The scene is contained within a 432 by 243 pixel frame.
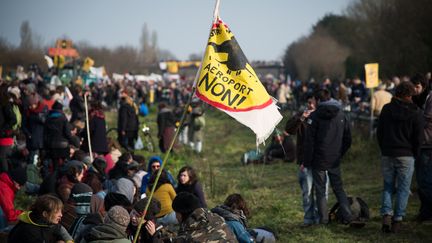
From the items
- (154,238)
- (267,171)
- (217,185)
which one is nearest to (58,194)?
(154,238)

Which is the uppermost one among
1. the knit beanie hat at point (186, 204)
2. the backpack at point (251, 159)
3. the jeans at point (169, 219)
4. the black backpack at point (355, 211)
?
the knit beanie hat at point (186, 204)

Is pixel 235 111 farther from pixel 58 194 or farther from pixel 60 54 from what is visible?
pixel 60 54

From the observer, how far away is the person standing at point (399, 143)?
28.5 feet

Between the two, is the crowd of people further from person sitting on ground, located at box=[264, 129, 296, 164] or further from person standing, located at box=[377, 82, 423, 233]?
person sitting on ground, located at box=[264, 129, 296, 164]

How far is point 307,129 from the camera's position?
9383 mm

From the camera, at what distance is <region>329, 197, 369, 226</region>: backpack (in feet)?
31.9

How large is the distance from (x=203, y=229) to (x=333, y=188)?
3.98 m

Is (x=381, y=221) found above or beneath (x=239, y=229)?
beneath

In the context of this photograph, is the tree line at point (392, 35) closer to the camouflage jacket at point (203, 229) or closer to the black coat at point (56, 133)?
the black coat at point (56, 133)

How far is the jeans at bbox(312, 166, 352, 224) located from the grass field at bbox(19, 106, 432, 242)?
0.21 m

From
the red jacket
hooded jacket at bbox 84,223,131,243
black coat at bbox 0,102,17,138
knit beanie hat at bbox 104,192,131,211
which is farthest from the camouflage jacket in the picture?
black coat at bbox 0,102,17,138

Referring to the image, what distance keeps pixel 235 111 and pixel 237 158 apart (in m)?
13.1

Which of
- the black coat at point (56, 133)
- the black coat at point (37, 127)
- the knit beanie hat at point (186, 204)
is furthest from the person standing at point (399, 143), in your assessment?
the black coat at point (37, 127)

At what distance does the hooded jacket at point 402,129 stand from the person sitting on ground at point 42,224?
441 centimetres
